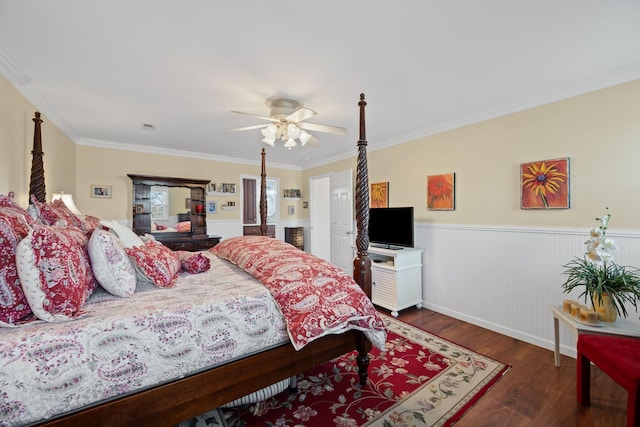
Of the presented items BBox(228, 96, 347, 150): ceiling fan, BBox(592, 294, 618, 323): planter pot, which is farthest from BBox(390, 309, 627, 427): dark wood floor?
BBox(228, 96, 347, 150): ceiling fan

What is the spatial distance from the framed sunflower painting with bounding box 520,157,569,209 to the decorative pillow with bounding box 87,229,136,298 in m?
3.43

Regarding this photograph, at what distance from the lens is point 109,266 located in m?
1.47

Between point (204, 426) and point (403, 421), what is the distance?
3.96ft

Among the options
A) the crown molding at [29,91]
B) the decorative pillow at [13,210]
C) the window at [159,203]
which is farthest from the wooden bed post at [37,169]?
the window at [159,203]

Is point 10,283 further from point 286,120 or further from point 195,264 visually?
point 286,120

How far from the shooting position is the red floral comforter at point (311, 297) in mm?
1545

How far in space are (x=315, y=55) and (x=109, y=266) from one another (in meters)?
1.88

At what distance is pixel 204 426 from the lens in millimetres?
1603

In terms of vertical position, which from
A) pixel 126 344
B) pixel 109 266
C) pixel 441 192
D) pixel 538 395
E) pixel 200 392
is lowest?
pixel 538 395

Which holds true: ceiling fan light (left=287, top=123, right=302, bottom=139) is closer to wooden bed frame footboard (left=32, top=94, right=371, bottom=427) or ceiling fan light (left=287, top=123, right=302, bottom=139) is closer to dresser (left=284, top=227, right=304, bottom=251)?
wooden bed frame footboard (left=32, top=94, right=371, bottom=427)

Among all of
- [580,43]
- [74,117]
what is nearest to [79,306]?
[74,117]

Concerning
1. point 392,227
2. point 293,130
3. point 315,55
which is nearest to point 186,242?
point 293,130

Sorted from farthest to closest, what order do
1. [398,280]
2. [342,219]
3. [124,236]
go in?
[342,219] → [398,280] → [124,236]

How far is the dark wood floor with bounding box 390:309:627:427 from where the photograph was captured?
1.70 metres
